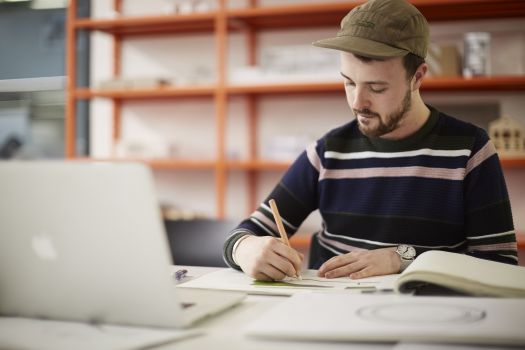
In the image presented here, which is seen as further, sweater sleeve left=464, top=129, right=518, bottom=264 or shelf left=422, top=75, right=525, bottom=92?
shelf left=422, top=75, right=525, bottom=92

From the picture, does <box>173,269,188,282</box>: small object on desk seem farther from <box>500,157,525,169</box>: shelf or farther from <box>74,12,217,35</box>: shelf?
<box>74,12,217,35</box>: shelf

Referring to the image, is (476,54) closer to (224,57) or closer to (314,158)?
(224,57)

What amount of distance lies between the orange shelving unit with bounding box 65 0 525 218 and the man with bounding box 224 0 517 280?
1.39 metres

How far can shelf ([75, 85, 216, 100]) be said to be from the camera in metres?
3.21

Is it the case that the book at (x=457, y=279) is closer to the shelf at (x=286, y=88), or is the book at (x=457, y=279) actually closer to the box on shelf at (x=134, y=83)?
the shelf at (x=286, y=88)

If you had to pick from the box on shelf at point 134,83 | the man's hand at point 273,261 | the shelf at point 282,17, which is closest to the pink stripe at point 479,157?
the man's hand at point 273,261

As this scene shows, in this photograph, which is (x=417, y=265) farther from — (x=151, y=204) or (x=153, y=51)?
(x=153, y=51)

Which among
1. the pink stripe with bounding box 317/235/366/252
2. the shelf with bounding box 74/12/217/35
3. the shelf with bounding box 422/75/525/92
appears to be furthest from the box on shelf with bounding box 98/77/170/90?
the pink stripe with bounding box 317/235/366/252

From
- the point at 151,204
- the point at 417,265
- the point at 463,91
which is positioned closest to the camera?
the point at 151,204

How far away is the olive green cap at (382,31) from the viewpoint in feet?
4.58

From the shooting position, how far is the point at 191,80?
331 centimetres

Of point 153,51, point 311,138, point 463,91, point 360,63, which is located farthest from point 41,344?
point 153,51

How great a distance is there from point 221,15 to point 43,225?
8.16ft

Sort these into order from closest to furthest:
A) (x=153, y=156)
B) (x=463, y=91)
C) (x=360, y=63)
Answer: (x=360, y=63), (x=463, y=91), (x=153, y=156)
